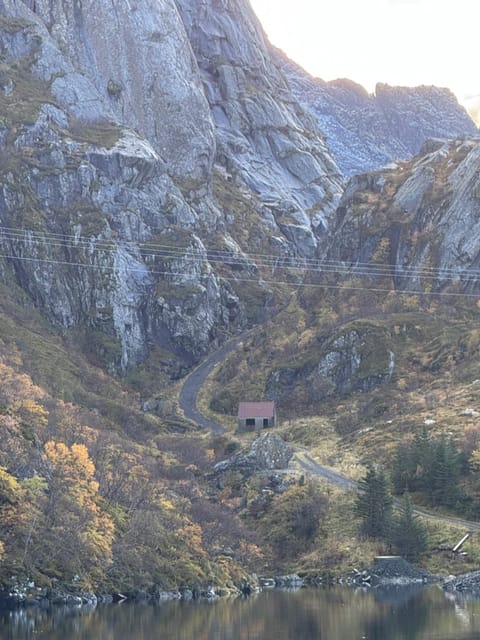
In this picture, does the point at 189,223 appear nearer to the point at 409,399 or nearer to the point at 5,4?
the point at 5,4

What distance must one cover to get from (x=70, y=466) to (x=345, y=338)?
2522 inches

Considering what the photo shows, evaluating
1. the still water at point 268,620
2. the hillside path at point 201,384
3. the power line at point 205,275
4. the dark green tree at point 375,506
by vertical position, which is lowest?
the still water at point 268,620

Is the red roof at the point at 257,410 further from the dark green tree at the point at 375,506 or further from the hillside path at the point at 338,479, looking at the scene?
the dark green tree at the point at 375,506

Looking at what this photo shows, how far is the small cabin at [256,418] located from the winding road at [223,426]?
401 centimetres

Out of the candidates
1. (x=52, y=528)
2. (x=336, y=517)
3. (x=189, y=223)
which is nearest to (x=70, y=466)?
(x=52, y=528)

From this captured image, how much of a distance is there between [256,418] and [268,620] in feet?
225

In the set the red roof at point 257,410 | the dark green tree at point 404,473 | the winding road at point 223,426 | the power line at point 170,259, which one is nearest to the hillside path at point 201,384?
the winding road at point 223,426

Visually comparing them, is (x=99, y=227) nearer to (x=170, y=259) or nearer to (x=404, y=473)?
(x=170, y=259)

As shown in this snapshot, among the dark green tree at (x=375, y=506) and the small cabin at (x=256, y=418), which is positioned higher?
the small cabin at (x=256, y=418)

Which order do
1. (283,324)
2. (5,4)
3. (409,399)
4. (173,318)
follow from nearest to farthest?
(409,399) < (283,324) < (173,318) < (5,4)

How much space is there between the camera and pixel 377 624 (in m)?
58.5

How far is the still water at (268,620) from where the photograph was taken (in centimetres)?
5403

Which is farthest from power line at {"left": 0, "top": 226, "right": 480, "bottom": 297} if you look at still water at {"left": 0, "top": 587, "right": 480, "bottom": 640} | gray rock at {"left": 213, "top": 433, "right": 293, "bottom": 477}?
still water at {"left": 0, "top": 587, "right": 480, "bottom": 640}

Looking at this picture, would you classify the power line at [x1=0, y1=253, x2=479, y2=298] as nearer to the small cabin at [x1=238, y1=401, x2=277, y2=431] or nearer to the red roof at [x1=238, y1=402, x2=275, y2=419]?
the red roof at [x1=238, y1=402, x2=275, y2=419]
